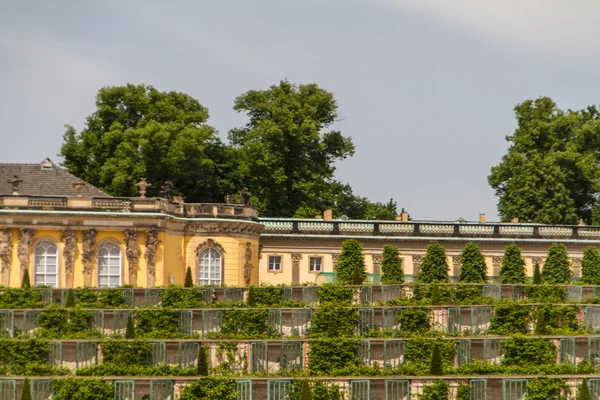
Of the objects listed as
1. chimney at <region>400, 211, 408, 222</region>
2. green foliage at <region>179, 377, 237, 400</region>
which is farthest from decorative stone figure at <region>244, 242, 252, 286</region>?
green foliage at <region>179, 377, 237, 400</region>

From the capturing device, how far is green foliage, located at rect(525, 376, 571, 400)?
2432 inches

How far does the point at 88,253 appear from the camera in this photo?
281 ft

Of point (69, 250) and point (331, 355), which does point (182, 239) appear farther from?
point (331, 355)

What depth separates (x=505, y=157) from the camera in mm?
111000

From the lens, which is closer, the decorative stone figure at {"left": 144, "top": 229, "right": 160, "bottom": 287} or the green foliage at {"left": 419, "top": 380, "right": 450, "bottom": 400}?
the green foliage at {"left": 419, "top": 380, "right": 450, "bottom": 400}

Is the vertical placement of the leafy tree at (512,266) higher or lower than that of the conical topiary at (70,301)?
higher

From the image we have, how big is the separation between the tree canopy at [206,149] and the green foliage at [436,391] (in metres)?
41.4

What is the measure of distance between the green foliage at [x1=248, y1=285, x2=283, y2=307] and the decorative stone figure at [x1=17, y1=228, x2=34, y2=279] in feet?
51.2

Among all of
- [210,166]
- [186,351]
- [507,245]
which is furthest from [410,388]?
[210,166]

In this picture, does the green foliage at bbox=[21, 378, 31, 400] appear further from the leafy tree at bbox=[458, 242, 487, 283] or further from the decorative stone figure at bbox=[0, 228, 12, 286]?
the leafy tree at bbox=[458, 242, 487, 283]

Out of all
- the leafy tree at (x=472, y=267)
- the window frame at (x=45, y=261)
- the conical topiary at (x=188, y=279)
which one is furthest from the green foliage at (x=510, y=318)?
the window frame at (x=45, y=261)

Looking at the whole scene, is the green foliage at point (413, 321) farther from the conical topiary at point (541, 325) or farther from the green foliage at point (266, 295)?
the green foliage at point (266, 295)

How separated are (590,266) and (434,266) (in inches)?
373

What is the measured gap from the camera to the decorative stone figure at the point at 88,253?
85438 millimetres
